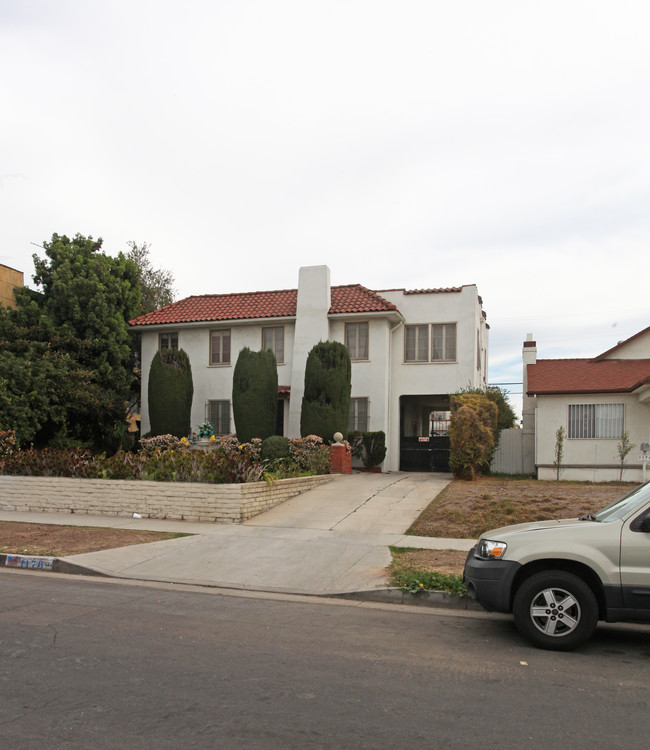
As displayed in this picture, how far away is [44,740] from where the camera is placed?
398 centimetres

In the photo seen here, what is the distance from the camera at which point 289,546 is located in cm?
1145

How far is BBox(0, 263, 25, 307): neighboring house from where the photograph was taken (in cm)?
2562

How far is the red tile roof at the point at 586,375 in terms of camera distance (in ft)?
68.2

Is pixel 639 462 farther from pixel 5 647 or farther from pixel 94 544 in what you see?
pixel 5 647

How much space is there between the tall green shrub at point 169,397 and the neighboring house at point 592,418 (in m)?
11.8

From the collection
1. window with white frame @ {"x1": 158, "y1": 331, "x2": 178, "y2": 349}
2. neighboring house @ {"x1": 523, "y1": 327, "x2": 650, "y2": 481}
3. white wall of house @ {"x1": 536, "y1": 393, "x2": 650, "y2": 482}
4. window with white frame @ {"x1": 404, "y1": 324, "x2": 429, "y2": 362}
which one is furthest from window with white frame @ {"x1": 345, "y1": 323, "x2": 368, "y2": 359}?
window with white frame @ {"x1": 158, "y1": 331, "x2": 178, "y2": 349}

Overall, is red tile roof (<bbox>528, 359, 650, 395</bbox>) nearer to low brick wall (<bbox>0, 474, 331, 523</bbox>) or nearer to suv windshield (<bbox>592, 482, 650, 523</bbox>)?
low brick wall (<bbox>0, 474, 331, 523</bbox>)

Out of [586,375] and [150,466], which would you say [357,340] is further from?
[150,466]

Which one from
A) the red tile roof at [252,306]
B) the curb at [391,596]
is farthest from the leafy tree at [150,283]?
the curb at [391,596]

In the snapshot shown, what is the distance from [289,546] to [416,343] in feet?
49.0

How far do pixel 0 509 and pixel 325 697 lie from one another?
13133 millimetres

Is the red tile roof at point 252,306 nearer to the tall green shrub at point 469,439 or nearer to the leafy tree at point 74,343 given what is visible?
the leafy tree at point 74,343

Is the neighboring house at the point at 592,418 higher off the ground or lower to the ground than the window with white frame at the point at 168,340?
lower

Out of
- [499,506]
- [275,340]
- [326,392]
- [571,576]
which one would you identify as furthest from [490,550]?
[275,340]
